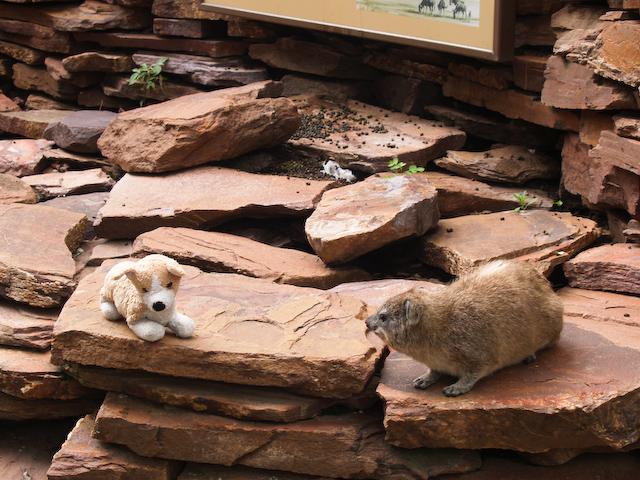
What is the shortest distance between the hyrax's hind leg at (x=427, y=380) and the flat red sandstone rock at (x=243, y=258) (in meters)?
1.80

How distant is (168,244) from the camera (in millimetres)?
7344

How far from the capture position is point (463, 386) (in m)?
5.30

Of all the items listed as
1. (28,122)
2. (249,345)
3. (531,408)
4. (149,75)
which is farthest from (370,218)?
(28,122)

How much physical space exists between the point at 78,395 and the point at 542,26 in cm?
511

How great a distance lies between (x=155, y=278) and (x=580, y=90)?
13.2 ft

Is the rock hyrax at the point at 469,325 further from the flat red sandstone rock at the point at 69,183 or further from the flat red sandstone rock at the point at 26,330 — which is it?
the flat red sandstone rock at the point at 69,183

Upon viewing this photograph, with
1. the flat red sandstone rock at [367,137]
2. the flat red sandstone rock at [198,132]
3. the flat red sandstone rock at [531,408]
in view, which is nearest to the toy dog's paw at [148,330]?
the flat red sandstone rock at [531,408]

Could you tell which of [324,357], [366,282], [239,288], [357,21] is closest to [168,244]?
[239,288]

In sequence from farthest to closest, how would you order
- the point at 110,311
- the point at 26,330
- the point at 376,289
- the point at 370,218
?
the point at 370,218 → the point at 376,289 → the point at 26,330 → the point at 110,311

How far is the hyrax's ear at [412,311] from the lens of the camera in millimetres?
5324

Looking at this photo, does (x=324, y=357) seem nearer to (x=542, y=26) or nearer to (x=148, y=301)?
(x=148, y=301)

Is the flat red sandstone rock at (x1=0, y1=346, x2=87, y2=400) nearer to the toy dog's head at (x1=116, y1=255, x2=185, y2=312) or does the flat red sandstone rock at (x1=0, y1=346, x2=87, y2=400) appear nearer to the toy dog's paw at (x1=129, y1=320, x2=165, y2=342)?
the toy dog's paw at (x1=129, y1=320, x2=165, y2=342)

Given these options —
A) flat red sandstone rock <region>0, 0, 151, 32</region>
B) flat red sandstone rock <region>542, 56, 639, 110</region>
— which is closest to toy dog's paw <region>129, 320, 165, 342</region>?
flat red sandstone rock <region>542, 56, 639, 110</region>

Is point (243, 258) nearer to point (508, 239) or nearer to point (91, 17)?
point (508, 239)
